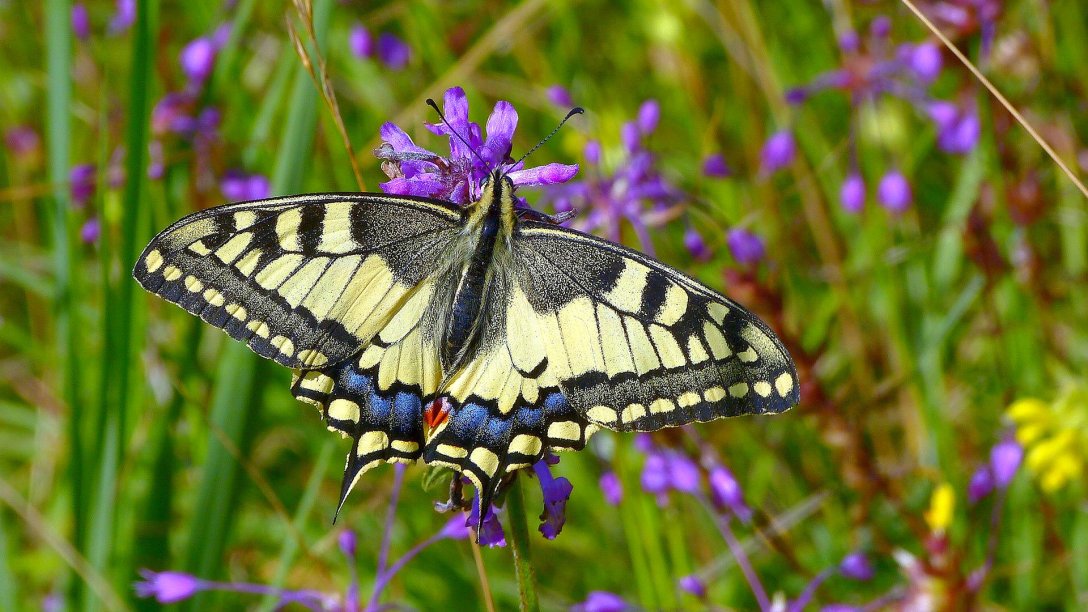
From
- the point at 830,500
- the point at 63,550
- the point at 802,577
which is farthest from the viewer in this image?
the point at 830,500

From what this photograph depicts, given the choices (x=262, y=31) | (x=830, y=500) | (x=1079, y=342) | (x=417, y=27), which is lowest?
(x=830, y=500)

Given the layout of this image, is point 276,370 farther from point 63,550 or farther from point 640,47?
point 640,47

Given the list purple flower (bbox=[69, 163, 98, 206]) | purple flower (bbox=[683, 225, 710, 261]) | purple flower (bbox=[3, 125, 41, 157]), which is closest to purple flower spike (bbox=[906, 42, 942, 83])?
purple flower (bbox=[683, 225, 710, 261])

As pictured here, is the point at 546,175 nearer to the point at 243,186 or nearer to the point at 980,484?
the point at 980,484

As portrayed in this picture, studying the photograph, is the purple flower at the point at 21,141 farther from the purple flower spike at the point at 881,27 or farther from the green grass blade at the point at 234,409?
the purple flower spike at the point at 881,27

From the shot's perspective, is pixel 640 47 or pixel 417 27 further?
pixel 640 47

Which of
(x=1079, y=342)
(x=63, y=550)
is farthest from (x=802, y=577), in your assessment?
(x=63, y=550)

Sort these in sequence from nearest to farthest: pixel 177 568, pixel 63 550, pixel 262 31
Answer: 1. pixel 63 550
2. pixel 177 568
3. pixel 262 31
